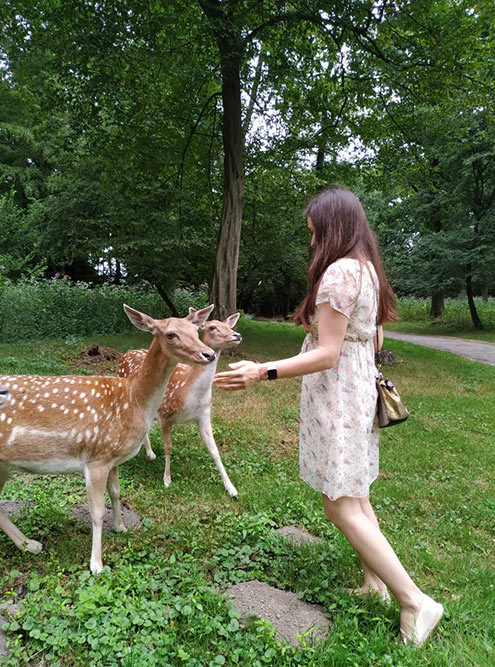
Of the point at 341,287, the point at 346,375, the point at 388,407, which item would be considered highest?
the point at 341,287

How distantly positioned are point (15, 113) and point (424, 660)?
91.5 ft

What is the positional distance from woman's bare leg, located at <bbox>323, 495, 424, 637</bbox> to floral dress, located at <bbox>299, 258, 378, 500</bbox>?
4.0 inches

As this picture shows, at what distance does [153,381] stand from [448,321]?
922 inches

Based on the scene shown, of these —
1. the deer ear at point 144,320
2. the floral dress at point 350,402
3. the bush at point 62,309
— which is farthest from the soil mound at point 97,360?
the floral dress at point 350,402

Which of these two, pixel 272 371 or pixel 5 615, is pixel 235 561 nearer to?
pixel 5 615

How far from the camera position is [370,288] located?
2125mm

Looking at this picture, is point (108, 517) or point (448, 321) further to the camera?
point (448, 321)

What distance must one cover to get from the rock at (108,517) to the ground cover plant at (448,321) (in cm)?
1746

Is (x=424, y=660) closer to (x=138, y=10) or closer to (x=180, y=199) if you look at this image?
(x=138, y=10)

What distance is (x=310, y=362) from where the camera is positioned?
199 cm

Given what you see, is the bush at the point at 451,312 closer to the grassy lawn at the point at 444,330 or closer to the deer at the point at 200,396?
the grassy lawn at the point at 444,330

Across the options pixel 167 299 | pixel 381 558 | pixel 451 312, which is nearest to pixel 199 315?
pixel 381 558

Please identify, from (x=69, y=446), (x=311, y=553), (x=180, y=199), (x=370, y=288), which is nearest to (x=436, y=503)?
(x=311, y=553)

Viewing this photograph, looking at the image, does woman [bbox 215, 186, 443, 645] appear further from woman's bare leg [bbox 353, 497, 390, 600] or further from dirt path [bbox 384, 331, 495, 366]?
dirt path [bbox 384, 331, 495, 366]
